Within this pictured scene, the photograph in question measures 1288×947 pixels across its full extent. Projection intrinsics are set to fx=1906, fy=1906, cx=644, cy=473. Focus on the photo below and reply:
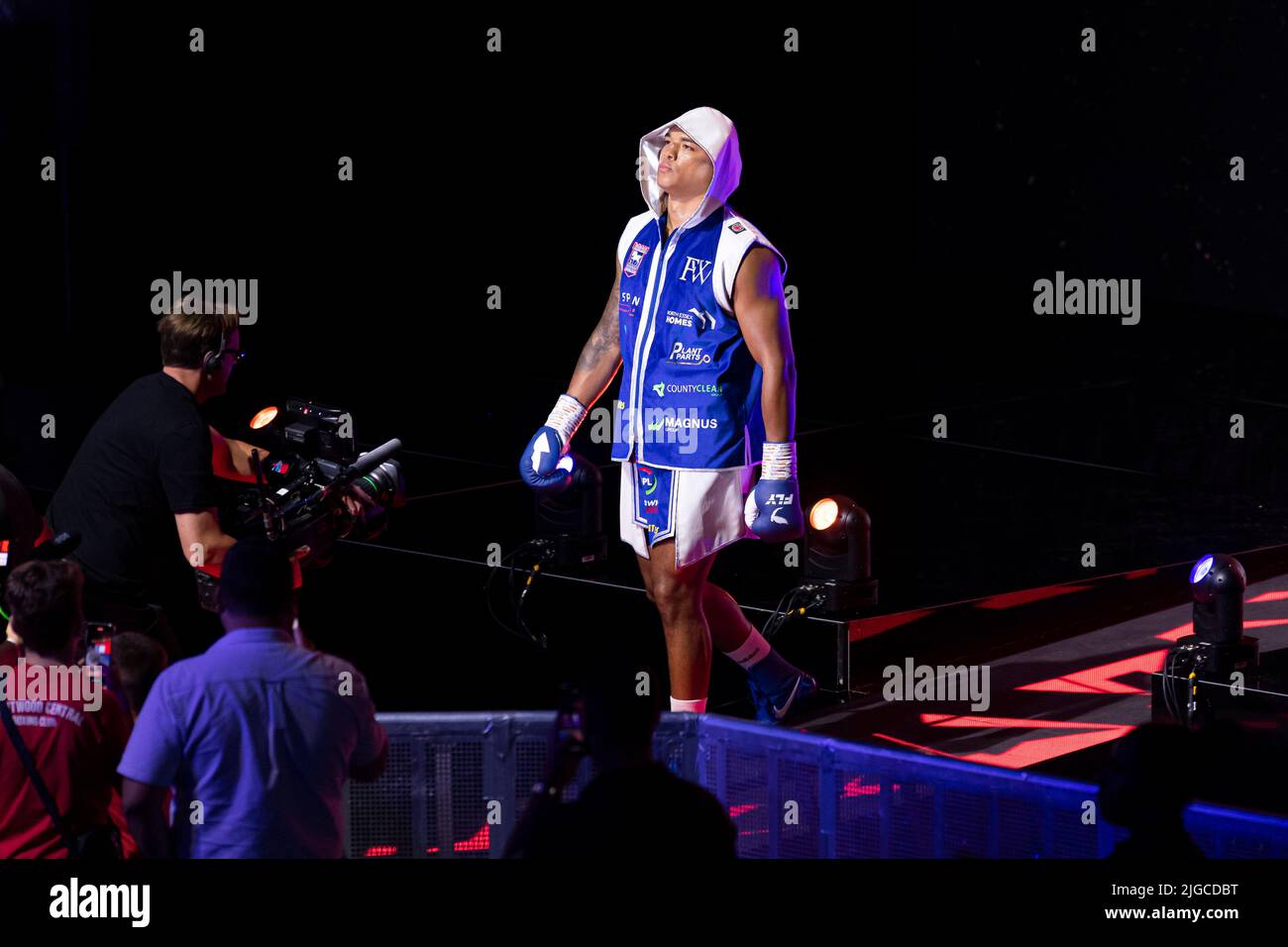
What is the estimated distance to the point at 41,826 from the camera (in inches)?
148

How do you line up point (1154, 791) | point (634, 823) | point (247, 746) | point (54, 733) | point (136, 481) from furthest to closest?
point (136, 481), point (54, 733), point (247, 746), point (1154, 791), point (634, 823)

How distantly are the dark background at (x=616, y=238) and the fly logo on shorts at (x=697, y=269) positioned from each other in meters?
1.64

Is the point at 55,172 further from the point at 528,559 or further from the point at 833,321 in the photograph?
the point at 833,321

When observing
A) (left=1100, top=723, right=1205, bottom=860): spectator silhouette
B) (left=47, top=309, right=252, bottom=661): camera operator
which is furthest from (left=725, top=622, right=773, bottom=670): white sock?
(left=1100, top=723, right=1205, bottom=860): spectator silhouette

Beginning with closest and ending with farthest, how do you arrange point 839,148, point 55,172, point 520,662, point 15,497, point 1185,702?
1. point 15,497
2. point 1185,702
3. point 520,662
4. point 55,172
5. point 839,148

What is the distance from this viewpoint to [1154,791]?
127 inches

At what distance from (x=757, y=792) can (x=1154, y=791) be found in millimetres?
1256

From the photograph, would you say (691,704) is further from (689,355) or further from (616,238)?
(616,238)

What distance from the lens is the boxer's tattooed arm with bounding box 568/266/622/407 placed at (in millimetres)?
5988

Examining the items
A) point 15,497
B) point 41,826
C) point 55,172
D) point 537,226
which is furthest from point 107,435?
point 537,226

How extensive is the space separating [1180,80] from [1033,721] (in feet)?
34.3
